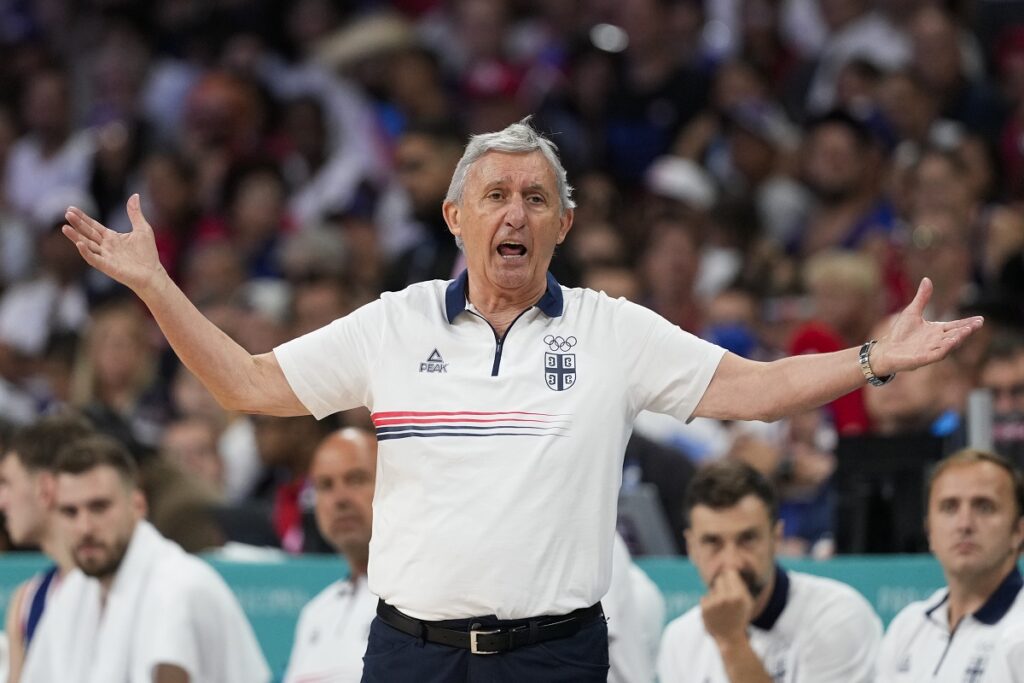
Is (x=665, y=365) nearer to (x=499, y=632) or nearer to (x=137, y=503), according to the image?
(x=499, y=632)

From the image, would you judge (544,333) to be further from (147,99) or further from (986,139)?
(147,99)

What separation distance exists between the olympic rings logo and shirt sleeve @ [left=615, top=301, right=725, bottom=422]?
126 mm

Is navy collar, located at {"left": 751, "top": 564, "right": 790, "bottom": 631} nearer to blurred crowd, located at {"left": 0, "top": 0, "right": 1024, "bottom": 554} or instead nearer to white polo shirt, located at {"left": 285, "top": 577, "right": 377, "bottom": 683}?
blurred crowd, located at {"left": 0, "top": 0, "right": 1024, "bottom": 554}

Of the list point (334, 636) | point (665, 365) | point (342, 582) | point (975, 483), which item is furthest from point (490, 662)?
point (342, 582)

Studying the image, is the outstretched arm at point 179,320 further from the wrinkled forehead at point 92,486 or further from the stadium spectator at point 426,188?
the stadium spectator at point 426,188

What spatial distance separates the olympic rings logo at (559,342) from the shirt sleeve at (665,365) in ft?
0.41

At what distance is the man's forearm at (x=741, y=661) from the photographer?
584 cm

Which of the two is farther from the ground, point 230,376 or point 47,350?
point 47,350

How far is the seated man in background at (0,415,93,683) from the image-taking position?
6871 mm

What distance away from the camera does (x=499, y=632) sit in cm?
406

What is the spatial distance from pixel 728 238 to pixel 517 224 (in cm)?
597

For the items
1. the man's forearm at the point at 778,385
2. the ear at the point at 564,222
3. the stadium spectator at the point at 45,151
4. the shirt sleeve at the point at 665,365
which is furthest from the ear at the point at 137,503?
the stadium spectator at the point at 45,151

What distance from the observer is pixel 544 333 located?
169 inches

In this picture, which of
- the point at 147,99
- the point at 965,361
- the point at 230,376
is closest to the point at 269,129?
the point at 147,99
